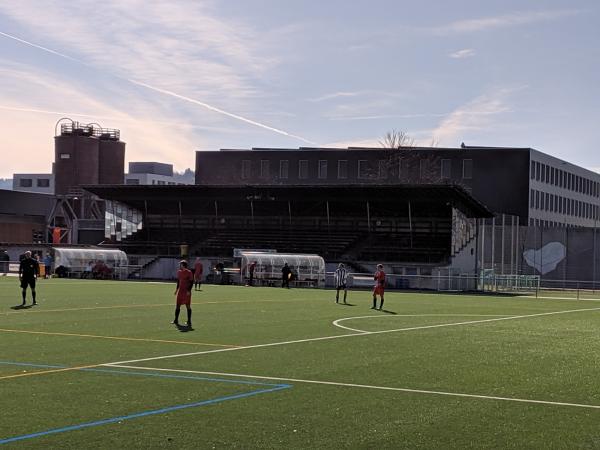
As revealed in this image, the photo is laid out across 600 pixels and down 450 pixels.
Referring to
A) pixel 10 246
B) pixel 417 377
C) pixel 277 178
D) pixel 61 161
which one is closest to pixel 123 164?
pixel 61 161

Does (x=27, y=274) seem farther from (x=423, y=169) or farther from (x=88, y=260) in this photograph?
(x=423, y=169)

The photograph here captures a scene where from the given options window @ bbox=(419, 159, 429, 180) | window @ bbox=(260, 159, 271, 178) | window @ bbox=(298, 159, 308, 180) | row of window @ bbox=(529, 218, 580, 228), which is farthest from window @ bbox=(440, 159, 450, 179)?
window @ bbox=(260, 159, 271, 178)

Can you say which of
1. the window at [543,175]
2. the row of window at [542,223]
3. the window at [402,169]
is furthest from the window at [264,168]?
the window at [543,175]

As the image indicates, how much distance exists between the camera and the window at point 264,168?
112812 mm

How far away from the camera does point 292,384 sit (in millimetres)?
14922

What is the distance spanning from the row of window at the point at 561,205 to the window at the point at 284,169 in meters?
28.5

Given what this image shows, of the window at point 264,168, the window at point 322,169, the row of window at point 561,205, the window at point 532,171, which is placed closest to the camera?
the window at point 532,171

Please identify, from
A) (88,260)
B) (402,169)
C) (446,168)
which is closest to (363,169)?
(402,169)

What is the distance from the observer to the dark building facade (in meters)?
104

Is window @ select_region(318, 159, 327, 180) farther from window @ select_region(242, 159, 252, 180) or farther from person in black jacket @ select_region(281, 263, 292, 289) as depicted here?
person in black jacket @ select_region(281, 263, 292, 289)

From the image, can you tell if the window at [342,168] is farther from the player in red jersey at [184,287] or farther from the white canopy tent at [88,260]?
the player in red jersey at [184,287]

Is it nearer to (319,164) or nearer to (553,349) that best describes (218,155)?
(319,164)

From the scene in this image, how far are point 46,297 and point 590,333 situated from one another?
22.8 metres

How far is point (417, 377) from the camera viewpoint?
16.1 m
